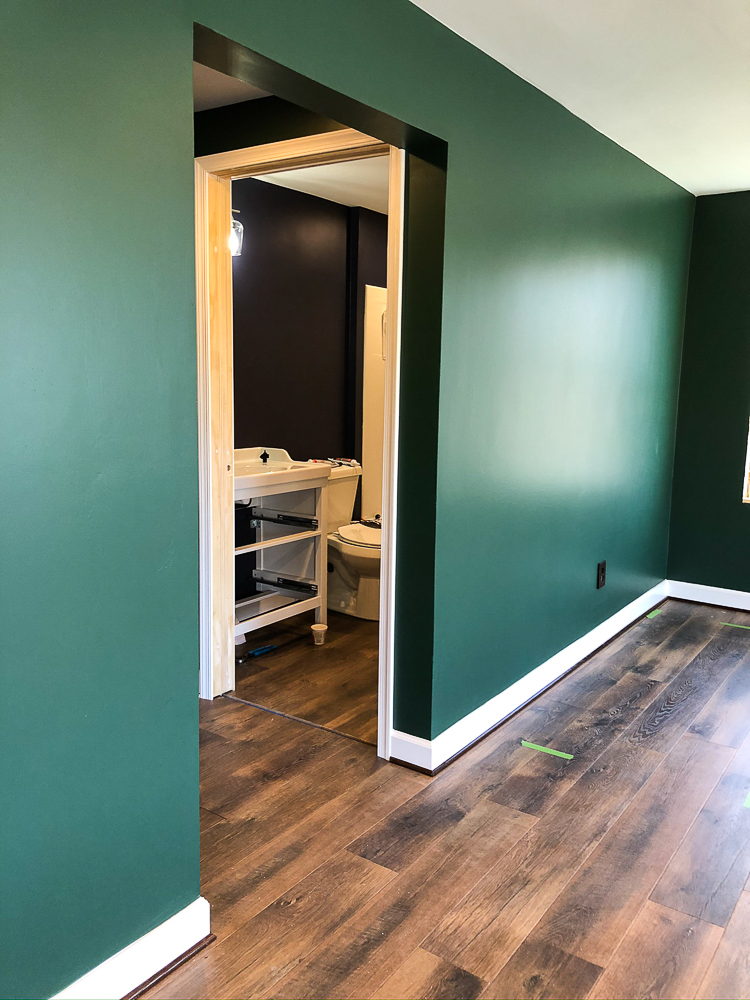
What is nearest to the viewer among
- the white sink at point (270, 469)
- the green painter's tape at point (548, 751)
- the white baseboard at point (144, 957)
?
the white baseboard at point (144, 957)

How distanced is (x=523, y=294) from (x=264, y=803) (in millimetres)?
1985

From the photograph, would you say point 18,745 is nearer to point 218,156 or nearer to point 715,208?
point 218,156

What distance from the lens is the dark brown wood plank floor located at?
1.87 metres

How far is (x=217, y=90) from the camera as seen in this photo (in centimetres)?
296

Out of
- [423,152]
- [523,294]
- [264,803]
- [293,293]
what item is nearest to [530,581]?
[523,294]

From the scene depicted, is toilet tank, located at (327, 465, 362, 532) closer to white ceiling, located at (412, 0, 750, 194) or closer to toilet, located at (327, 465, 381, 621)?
toilet, located at (327, 465, 381, 621)

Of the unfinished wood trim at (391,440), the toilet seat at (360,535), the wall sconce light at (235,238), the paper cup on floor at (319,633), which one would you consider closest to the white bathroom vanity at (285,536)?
the paper cup on floor at (319,633)

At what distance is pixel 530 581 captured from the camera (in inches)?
131

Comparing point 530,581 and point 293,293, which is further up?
point 293,293

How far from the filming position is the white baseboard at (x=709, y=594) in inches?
191

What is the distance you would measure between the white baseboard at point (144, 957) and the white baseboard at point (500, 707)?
99cm

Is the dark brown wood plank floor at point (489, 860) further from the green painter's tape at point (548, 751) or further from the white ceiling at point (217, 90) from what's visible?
the white ceiling at point (217, 90)

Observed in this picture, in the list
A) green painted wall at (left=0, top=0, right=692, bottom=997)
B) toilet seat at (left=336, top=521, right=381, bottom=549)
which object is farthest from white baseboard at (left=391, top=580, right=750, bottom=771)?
toilet seat at (left=336, top=521, right=381, bottom=549)

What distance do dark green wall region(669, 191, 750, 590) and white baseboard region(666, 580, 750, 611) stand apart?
4 cm
